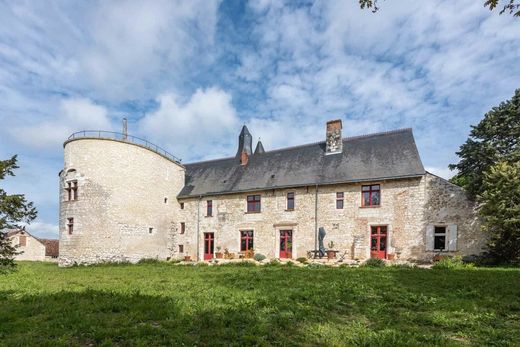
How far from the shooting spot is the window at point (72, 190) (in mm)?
19156

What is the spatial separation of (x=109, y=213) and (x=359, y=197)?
14.6 metres

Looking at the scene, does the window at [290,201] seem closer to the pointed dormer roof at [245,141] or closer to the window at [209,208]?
the window at [209,208]

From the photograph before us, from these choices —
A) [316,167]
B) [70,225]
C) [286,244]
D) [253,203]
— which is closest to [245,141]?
[253,203]

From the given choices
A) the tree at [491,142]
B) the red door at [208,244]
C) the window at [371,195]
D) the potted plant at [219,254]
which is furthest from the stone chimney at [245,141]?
the tree at [491,142]

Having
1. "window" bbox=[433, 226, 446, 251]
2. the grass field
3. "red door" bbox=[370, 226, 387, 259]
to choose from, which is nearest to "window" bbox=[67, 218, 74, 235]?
the grass field

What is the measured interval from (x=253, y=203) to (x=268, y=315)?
1507cm

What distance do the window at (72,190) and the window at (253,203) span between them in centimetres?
1053

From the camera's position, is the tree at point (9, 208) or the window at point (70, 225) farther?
the window at point (70, 225)

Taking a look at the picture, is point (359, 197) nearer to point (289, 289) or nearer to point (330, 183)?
point (330, 183)

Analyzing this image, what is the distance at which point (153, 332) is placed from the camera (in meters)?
4.33

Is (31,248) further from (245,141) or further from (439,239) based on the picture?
(439,239)

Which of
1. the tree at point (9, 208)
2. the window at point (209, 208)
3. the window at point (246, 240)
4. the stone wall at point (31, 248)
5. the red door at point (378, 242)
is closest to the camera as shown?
the tree at point (9, 208)

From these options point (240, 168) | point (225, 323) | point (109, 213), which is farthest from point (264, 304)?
point (240, 168)

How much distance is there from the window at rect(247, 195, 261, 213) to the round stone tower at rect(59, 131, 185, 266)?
254 inches
